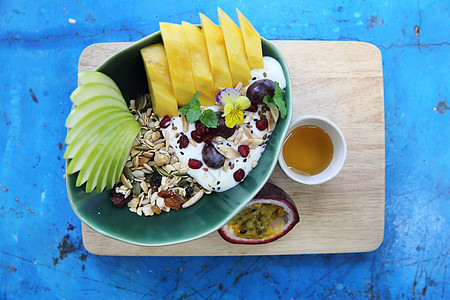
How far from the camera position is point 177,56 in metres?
1.53

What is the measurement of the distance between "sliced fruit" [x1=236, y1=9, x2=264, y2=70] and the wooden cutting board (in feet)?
1.21

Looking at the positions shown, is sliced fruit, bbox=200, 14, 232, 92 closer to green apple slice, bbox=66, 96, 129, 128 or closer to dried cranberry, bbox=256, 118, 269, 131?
dried cranberry, bbox=256, 118, 269, 131

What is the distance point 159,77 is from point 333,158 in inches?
37.4

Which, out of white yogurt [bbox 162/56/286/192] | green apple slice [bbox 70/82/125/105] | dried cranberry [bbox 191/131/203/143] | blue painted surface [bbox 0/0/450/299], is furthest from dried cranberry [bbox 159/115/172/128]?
blue painted surface [bbox 0/0/450/299]

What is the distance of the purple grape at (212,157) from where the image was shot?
159 cm

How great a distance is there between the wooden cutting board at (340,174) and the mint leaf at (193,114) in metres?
0.59

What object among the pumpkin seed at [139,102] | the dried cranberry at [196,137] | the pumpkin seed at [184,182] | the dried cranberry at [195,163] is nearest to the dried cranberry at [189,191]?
the pumpkin seed at [184,182]

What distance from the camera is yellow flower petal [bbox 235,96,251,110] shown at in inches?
61.2

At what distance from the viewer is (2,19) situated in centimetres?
223

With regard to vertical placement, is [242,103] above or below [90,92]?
below

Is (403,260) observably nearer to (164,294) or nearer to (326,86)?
(326,86)

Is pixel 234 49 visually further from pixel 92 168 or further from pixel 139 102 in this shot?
pixel 92 168

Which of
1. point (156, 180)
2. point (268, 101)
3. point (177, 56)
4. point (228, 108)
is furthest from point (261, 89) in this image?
point (156, 180)

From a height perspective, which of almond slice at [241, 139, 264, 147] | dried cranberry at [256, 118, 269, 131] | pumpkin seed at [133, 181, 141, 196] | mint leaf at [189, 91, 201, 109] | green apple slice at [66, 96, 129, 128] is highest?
green apple slice at [66, 96, 129, 128]
